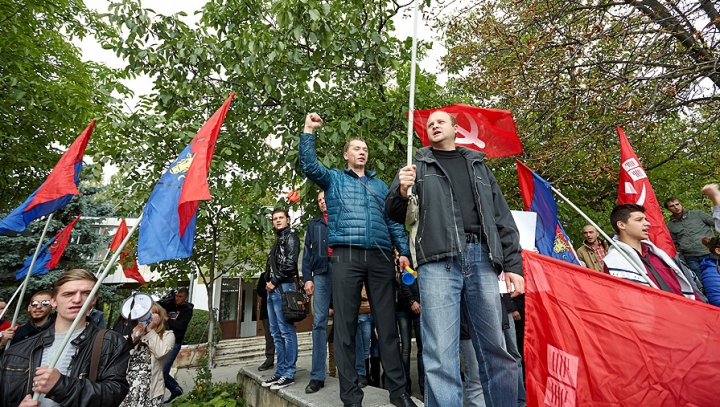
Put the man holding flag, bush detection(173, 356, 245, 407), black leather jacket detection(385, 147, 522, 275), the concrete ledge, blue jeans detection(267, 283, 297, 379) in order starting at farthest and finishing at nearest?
bush detection(173, 356, 245, 407) → blue jeans detection(267, 283, 297, 379) → the concrete ledge → black leather jacket detection(385, 147, 522, 275) → the man holding flag

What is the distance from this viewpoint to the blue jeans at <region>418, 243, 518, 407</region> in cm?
230

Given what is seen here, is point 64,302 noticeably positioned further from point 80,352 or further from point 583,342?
point 583,342

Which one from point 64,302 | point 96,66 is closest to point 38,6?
point 96,66

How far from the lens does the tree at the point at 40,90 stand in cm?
629

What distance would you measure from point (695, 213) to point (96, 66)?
1214 cm

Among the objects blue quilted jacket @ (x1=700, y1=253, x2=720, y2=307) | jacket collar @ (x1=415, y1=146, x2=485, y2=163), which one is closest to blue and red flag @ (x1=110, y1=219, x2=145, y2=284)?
jacket collar @ (x1=415, y1=146, x2=485, y2=163)

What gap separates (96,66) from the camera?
9.32 m

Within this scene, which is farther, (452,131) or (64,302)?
(452,131)

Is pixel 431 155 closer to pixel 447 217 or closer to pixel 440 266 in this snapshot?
pixel 447 217

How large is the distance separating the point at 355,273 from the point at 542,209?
108 inches

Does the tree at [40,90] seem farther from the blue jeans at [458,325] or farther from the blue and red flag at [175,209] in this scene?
the blue jeans at [458,325]

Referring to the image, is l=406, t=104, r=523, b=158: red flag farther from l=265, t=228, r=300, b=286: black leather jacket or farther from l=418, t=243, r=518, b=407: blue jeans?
l=418, t=243, r=518, b=407: blue jeans

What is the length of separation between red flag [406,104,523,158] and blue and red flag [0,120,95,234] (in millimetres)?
3892

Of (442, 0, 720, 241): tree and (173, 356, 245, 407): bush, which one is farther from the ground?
(442, 0, 720, 241): tree
